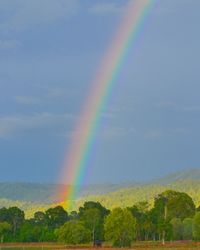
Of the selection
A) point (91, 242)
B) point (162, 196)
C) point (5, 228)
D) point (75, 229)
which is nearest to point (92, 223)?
point (91, 242)

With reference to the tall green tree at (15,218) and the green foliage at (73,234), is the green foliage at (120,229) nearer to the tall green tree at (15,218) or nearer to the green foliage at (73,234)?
the green foliage at (73,234)

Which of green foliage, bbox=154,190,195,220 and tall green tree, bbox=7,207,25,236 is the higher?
green foliage, bbox=154,190,195,220

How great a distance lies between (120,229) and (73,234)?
13.8 m

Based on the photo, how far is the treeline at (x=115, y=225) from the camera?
5012 inches

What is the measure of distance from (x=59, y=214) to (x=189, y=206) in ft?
135

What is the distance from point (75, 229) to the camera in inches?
5295

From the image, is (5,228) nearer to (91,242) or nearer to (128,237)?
(91,242)

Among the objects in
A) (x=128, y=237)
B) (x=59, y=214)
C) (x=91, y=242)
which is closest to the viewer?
(x=128, y=237)

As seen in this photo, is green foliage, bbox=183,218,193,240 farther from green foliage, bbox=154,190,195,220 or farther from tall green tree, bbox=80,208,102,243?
green foliage, bbox=154,190,195,220

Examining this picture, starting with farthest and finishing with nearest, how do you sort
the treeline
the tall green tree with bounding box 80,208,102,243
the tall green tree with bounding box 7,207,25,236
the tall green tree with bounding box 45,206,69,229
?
the tall green tree with bounding box 7,207,25,236 → the tall green tree with bounding box 45,206,69,229 → the tall green tree with bounding box 80,208,102,243 → the treeline

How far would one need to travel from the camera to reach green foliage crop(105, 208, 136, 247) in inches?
4956

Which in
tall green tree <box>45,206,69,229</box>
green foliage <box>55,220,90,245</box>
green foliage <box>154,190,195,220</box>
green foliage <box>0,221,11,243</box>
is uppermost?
green foliage <box>154,190,195,220</box>

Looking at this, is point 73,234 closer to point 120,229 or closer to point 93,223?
point 120,229

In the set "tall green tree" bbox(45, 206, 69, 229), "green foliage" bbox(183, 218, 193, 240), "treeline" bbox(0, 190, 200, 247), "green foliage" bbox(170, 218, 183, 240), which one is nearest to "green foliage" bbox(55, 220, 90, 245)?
"treeline" bbox(0, 190, 200, 247)
